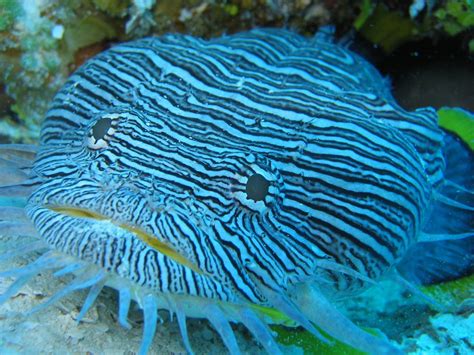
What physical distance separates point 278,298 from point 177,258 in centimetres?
70

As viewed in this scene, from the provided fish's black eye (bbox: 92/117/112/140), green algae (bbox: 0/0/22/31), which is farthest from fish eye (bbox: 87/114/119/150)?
green algae (bbox: 0/0/22/31)

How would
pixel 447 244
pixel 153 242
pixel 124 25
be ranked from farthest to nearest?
pixel 124 25, pixel 447 244, pixel 153 242

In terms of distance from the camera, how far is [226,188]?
3.44 metres

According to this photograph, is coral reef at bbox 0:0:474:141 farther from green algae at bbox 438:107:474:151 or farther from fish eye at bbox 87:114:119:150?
fish eye at bbox 87:114:119:150

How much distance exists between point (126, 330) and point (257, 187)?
1.33 meters

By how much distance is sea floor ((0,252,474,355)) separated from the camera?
2.97 metres

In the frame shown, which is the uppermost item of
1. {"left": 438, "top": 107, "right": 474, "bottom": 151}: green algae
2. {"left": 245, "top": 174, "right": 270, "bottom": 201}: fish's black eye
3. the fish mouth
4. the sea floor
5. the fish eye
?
Result: {"left": 438, "top": 107, "right": 474, "bottom": 151}: green algae

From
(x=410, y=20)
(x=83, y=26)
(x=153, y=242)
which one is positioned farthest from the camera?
(x=410, y=20)

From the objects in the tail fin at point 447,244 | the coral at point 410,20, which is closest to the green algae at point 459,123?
the tail fin at point 447,244

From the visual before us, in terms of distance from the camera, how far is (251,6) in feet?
21.2

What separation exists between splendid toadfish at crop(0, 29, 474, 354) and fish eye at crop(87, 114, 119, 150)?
0.01 meters

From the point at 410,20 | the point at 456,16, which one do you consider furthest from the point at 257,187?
the point at 410,20

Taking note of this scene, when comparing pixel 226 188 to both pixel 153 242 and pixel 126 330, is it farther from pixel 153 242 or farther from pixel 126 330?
pixel 126 330

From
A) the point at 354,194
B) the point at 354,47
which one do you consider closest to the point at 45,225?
the point at 354,194
